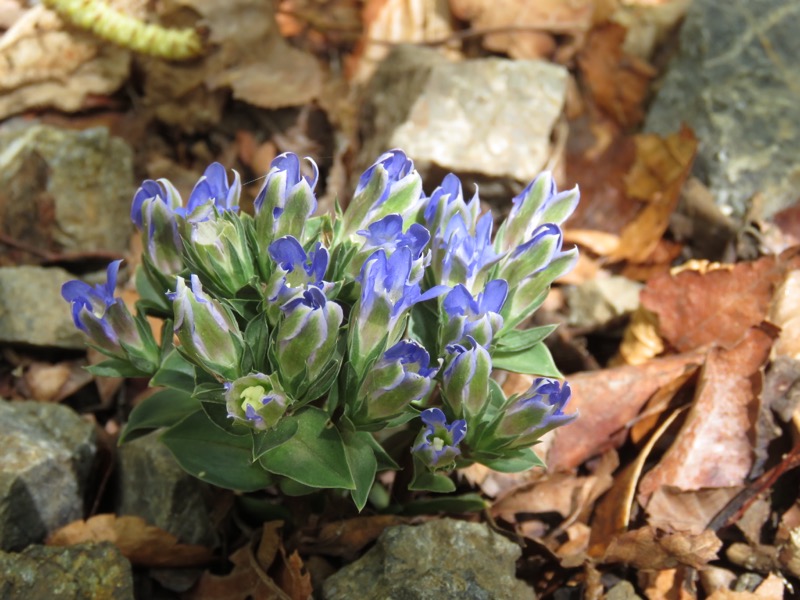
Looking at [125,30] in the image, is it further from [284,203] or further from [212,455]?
[212,455]

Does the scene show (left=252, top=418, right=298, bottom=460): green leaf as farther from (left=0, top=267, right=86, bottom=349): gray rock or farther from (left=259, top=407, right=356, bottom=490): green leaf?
(left=0, top=267, right=86, bottom=349): gray rock

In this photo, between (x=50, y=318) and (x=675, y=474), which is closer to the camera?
(x=675, y=474)

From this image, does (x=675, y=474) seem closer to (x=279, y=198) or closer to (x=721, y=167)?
(x=279, y=198)

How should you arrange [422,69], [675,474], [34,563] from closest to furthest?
[34,563]
[675,474]
[422,69]

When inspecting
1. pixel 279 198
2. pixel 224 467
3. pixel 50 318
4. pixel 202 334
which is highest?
pixel 279 198

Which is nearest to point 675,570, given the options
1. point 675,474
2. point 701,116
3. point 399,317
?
point 675,474

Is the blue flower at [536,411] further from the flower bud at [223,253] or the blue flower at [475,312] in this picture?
the flower bud at [223,253]

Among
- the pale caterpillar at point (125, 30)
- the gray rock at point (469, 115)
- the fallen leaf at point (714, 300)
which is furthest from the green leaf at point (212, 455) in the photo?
the pale caterpillar at point (125, 30)
